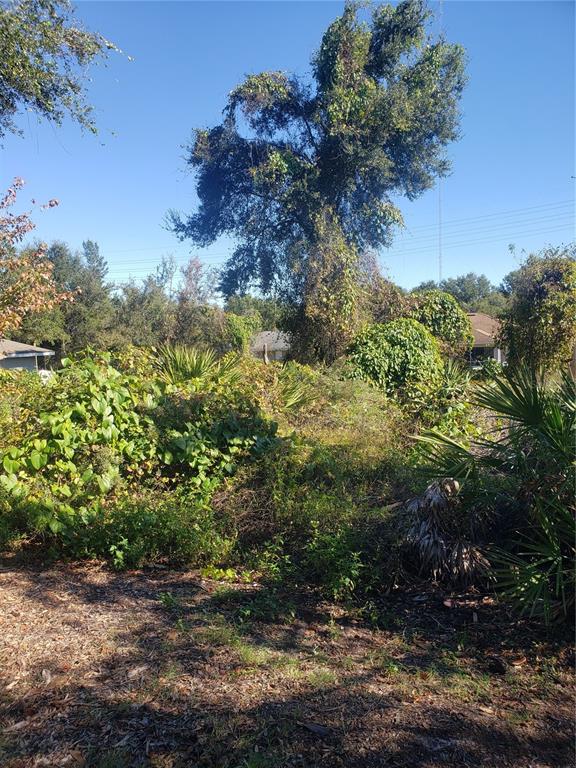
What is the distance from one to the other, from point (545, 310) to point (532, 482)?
539 inches

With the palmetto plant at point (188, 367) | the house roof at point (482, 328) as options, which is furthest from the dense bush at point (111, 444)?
the house roof at point (482, 328)

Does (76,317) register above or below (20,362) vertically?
above

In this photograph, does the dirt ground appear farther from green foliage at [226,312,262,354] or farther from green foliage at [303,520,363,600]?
green foliage at [226,312,262,354]

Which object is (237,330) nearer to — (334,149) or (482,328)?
(334,149)

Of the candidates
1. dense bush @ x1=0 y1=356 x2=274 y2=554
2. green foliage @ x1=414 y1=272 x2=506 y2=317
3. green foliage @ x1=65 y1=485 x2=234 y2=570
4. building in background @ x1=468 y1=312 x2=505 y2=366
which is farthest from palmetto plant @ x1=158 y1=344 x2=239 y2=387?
green foliage @ x1=414 y1=272 x2=506 y2=317

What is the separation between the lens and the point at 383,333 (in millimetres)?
13336

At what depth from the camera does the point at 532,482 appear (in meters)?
4.06

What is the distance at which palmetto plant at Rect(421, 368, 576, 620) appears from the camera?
3.71 meters

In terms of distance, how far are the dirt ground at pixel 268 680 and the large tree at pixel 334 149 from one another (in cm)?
1539

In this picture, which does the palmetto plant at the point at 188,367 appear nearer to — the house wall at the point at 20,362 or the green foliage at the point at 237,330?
the green foliage at the point at 237,330

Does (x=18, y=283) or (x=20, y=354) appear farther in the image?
(x=20, y=354)

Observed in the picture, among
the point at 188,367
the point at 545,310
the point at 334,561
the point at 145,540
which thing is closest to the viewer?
the point at 334,561

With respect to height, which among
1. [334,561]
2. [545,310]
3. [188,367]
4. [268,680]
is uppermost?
[545,310]

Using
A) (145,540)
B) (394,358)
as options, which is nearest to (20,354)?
(394,358)
